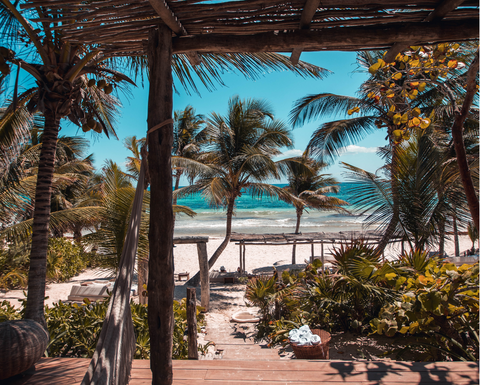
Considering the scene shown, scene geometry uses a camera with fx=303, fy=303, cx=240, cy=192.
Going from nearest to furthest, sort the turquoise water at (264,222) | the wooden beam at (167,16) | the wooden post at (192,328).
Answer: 1. the wooden beam at (167,16)
2. the wooden post at (192,328)
3. the turquoise water at (264,222)

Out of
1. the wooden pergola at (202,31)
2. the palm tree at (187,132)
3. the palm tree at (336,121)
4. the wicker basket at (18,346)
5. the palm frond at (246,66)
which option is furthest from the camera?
the palm tree at (187,132)

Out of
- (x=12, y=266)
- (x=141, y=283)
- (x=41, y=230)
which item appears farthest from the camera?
(x=12, y=266)

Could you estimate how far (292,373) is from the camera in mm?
1816

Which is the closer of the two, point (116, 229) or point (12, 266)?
point (116, 229)

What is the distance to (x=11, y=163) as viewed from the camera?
3256mm

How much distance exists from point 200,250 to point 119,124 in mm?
3061

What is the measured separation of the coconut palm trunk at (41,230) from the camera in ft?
8.21

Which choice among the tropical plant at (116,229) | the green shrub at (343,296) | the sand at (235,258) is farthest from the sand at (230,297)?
the tropical plant at (116,229)

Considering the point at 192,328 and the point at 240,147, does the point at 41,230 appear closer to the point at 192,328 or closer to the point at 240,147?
the point at 192,328

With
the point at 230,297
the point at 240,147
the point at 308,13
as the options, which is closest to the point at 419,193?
the point at 308,13

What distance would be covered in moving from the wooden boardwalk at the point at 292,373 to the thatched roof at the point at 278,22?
1876 millimetres

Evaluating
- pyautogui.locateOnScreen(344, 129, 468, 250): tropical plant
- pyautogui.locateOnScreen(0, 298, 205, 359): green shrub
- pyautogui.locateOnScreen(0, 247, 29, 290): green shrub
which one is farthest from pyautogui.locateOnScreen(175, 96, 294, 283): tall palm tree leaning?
pyautogui.locateOnScreen(0, 298, 205, 359): green shrub

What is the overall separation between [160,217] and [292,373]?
1.22 meters

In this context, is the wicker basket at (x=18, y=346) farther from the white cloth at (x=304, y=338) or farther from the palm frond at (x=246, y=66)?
the palm frond at (x=246, y=66)
